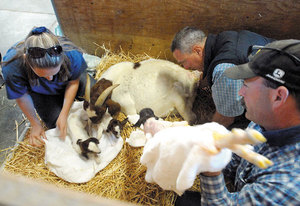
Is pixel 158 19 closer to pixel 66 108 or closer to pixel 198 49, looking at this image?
pixel 198 49

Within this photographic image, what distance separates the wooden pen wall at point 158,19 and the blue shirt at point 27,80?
95 cm

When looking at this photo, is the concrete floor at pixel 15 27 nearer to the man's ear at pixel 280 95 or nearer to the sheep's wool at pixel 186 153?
the sheep's wool at pixel 186 153

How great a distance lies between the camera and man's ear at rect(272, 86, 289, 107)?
1.21 metres

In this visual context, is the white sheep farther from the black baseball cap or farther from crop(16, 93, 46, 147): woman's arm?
crop(16, 93, 46, 147): woman's arm

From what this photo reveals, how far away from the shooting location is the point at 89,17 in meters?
3.10

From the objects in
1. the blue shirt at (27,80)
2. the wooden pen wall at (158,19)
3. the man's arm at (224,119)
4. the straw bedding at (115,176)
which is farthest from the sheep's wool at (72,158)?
the wooden pen wall at (158,19)

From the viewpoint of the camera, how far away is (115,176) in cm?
227

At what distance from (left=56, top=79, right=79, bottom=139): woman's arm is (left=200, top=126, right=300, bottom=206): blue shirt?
1642 millimetres

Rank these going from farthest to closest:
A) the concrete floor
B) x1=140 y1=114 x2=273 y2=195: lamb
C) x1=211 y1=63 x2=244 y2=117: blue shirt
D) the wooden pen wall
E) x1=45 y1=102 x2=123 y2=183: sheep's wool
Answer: the concrete floor → the wooden pen wall → x1=45 y1=102 x2=123 y2=183: sheep's wool → x1=211 y1=63 x2=244 y2=117: blue shirt → x1=140 y1=114 x2=273 y2=195: lamb

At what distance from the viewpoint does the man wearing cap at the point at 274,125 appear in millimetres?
1194

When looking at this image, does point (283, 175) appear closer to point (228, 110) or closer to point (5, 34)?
point (228, 110)

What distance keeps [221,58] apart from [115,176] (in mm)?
1521

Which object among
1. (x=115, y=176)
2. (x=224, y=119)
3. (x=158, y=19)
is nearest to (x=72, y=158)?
(x=115, y=176)

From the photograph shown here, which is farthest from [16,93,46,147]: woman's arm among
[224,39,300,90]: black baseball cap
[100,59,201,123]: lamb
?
[224,39,300,90]: black baseball cap
